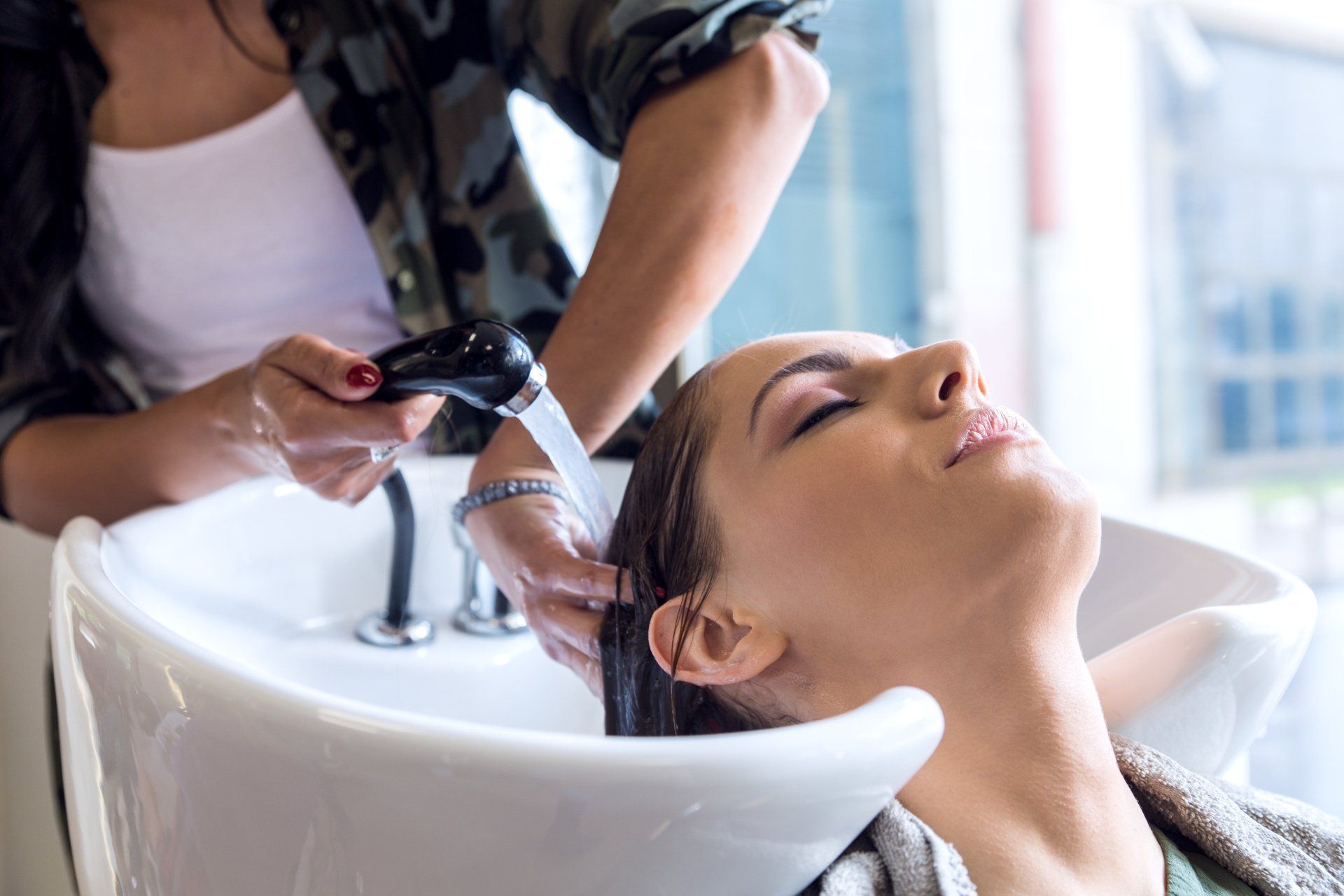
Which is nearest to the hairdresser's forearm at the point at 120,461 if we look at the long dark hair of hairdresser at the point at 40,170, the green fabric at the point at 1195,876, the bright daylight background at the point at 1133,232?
the long dark hair of hairdresser at the point at 40,170

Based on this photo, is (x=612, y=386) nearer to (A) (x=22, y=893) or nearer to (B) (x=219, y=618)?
(B) (x=219, y=618)

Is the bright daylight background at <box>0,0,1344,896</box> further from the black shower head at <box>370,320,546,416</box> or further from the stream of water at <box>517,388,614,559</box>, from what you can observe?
the black shower head at <box>370,320,546,416</box>

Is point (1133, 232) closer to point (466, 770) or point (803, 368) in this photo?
point (803, 368)

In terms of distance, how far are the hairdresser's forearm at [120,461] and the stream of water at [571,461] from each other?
289 mm

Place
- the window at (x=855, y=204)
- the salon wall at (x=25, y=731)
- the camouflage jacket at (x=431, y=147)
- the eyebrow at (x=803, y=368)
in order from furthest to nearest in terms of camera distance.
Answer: the window at (x=855, y=204) < the salon wall at (x=25, y=731) < the camouflage jacket at (x=431, y=147) < the eyebrow at (x=803, y=368)

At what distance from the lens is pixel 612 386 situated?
836 millimetres

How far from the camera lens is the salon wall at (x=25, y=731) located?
4.57ft

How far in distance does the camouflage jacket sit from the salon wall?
49 cm

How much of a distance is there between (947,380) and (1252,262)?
12.2 feet

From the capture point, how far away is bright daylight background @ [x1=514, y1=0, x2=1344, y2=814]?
3369 millimetres

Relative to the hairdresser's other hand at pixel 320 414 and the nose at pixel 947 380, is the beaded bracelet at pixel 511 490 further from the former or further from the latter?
the nose at pixel 947 380

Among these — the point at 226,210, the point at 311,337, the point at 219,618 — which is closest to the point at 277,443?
the point at 311,337

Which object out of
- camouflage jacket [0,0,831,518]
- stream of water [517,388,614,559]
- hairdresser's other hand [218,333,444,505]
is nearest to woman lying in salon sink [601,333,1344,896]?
stream of water [517,388,614,559]

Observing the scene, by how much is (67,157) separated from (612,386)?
2.04 ft
